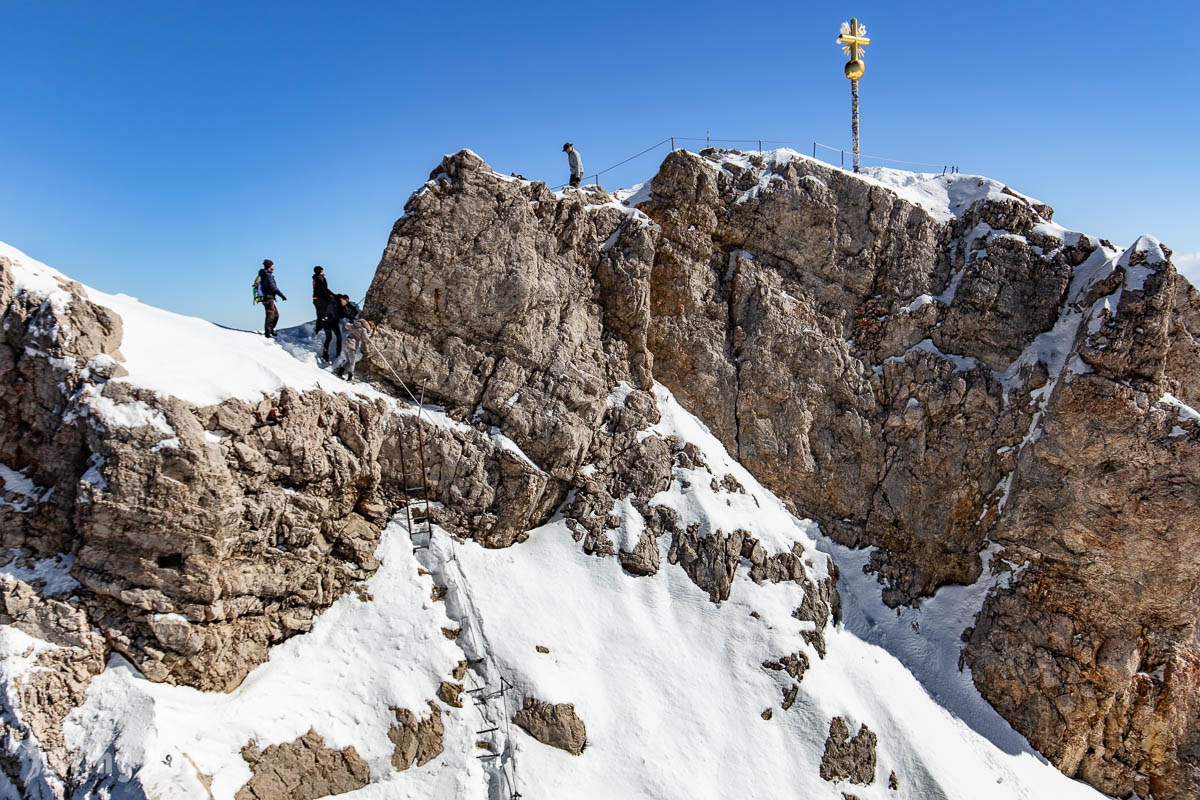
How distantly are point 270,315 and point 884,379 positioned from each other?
2076 centimetres

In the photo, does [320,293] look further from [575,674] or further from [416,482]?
[575,674]

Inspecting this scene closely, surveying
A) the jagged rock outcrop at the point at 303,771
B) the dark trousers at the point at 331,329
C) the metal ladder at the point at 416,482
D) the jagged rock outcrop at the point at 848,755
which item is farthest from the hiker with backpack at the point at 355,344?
the jagged rock outcrop at the point at 848,755

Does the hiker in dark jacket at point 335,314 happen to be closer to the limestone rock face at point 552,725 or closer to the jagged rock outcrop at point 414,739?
the jagged rock outcrop at point 414,739

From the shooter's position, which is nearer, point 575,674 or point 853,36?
point 575,674

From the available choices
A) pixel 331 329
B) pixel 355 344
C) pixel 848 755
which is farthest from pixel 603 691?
pixel 331 329

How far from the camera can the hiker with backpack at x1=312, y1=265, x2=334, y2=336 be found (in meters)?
19.2

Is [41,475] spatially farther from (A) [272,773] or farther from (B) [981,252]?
(B) [981,252]

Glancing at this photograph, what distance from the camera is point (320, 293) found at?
19.2 m

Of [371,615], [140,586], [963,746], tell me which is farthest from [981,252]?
[140,586]

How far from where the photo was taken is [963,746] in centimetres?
2053

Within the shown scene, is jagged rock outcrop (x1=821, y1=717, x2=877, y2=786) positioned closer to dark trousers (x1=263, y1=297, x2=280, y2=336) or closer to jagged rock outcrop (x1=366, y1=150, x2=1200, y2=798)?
jagged rock outcrop (x1=366, y1=150, x2=1200, y2=798)

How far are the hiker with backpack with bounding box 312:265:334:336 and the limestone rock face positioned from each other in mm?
11483

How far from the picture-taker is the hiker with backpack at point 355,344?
18.9m

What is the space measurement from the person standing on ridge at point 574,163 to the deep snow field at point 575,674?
323 inches
